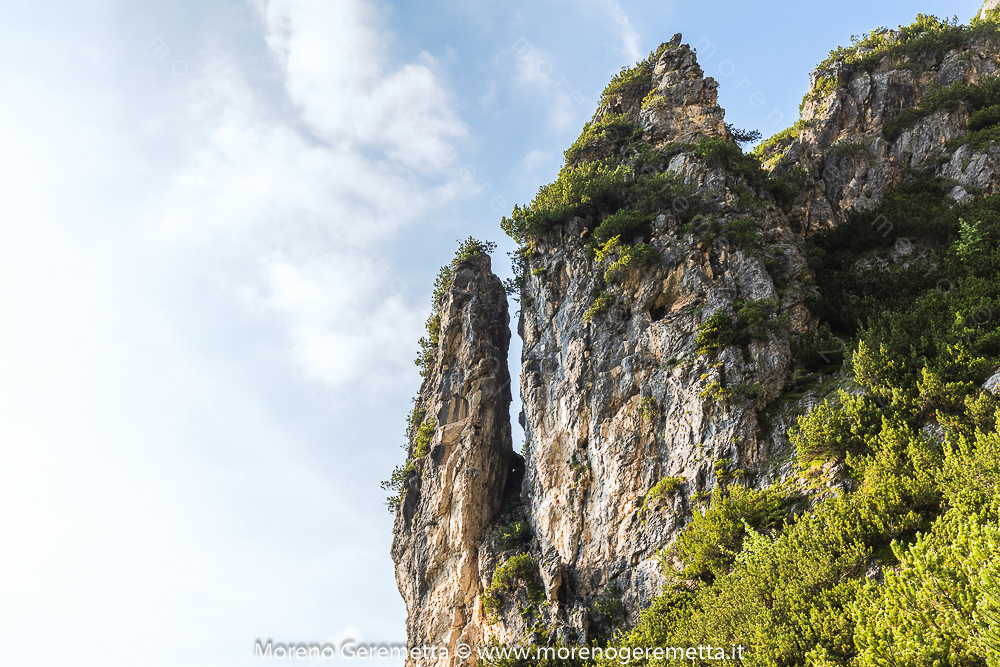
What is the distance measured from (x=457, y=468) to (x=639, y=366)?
12462 millimetres

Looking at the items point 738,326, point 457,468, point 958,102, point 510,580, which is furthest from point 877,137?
point 510,580

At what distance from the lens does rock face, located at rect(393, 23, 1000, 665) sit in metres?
21.5

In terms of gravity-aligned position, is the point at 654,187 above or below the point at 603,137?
below

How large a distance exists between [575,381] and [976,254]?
658 inches

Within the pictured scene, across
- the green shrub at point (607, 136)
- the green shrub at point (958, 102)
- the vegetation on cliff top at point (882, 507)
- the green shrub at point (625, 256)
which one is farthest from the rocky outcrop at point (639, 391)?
the green shrub at point (958, 102)

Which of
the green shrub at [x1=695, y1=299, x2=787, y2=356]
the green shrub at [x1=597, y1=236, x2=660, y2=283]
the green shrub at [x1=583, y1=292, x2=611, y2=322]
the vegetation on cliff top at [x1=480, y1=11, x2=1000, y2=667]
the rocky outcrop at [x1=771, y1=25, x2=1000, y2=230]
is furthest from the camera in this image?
the rocky outcrop at [x1=771, y1=25, x2=1000, y2=230]

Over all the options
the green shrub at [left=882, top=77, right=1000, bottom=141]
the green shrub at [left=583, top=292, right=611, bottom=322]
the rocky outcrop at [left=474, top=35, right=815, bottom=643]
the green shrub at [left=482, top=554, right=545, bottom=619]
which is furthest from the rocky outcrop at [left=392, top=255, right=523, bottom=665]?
the green shrub at [left=882, top=77, right=1000, bottom=141]

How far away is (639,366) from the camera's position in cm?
2488

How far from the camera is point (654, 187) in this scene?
98.4 feet

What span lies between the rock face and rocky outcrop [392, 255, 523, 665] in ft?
0.37

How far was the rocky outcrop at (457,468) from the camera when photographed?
28.9 m

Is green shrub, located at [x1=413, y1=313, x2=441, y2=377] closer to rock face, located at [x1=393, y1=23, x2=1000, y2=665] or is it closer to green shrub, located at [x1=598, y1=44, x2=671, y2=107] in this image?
rock face, located at [x1=393, y1=23, x2=1000, y2=665]

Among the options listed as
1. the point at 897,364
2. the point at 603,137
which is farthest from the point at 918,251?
the point at 603,137

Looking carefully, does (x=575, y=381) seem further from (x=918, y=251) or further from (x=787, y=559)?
(x=918, y=251)
